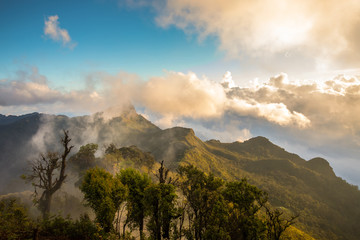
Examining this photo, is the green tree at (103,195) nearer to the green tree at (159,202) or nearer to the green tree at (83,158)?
the green tree at (159,202)

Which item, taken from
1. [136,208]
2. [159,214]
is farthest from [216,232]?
[136,208]

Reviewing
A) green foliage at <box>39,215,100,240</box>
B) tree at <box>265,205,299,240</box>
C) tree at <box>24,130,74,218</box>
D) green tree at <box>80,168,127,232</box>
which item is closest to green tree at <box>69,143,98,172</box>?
tree at <box>24,130,74,218</box>

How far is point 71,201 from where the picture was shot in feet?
196

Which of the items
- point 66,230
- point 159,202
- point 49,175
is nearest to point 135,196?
point 159,202

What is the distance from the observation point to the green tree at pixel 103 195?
27422 millimetres

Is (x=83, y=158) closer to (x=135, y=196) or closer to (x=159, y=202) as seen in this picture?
(x=135, y=196)

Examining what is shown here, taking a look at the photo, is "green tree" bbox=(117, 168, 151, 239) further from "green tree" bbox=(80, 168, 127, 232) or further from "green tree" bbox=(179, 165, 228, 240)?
"green tree" bbox=(179, 165, 228, 240)

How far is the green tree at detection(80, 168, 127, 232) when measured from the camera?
27.4 metres

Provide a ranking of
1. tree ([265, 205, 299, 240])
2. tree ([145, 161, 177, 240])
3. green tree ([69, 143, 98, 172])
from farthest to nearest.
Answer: green tree ([69, 143, 98, 172]) < tree ([145, 161, 177, 240]) < tree ([265, 205, 299, 240])

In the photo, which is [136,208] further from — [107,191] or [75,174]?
[75,174]

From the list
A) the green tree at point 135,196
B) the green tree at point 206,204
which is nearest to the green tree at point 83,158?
the green tree at point 135,196

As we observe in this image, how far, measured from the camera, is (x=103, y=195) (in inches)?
1110

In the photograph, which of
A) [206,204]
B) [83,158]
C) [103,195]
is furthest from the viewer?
[83,158]

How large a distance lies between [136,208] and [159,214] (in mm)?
5171
